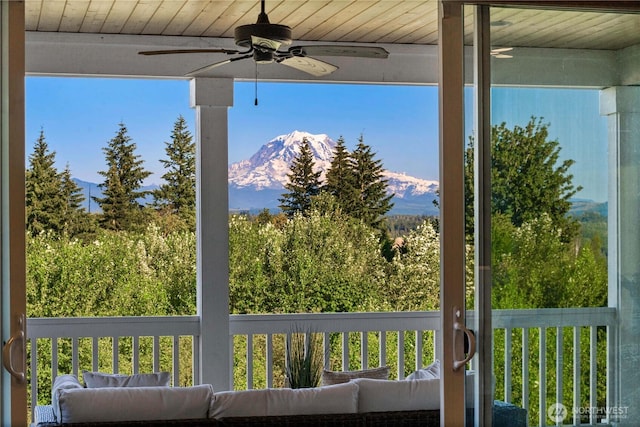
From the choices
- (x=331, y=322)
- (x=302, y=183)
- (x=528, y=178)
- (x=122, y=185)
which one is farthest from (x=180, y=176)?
(x=528, y=178)

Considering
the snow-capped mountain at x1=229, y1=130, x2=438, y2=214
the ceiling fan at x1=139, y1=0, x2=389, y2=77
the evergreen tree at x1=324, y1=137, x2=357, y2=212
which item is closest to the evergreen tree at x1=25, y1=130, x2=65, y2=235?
the snow-capped mountain at x1=229, y1=130, x2=438, y2=214

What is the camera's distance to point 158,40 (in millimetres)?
6152

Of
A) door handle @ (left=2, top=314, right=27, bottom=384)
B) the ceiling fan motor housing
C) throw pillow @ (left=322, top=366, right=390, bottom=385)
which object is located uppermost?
the ceiling fan motor housing

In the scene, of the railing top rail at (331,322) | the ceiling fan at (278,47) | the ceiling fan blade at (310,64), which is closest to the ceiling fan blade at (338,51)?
the ceiling fan at (278,47)

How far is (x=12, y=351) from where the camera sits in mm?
2803

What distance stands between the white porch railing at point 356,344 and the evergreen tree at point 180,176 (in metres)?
1.20

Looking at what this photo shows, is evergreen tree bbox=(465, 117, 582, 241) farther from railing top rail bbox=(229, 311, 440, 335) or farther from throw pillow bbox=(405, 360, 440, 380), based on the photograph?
railing top rail bbox=(229, 311, 440, 335)

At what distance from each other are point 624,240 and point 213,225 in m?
3.64

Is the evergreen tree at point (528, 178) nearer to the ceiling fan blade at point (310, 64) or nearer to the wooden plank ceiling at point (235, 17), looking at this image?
the ceiling fan blade at point (310, 64)

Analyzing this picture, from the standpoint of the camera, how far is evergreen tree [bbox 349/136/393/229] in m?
8.07

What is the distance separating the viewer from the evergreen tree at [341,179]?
8.01m

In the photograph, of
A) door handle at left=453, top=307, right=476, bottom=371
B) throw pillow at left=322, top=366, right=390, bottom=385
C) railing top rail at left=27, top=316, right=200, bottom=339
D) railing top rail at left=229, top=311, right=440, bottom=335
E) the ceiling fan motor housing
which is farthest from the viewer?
railing top rail at left=229, top=311, right=440, bottom=335

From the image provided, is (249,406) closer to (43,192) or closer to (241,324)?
(241,324)

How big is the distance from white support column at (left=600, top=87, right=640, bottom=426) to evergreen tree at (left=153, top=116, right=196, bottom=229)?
16.3 feet
